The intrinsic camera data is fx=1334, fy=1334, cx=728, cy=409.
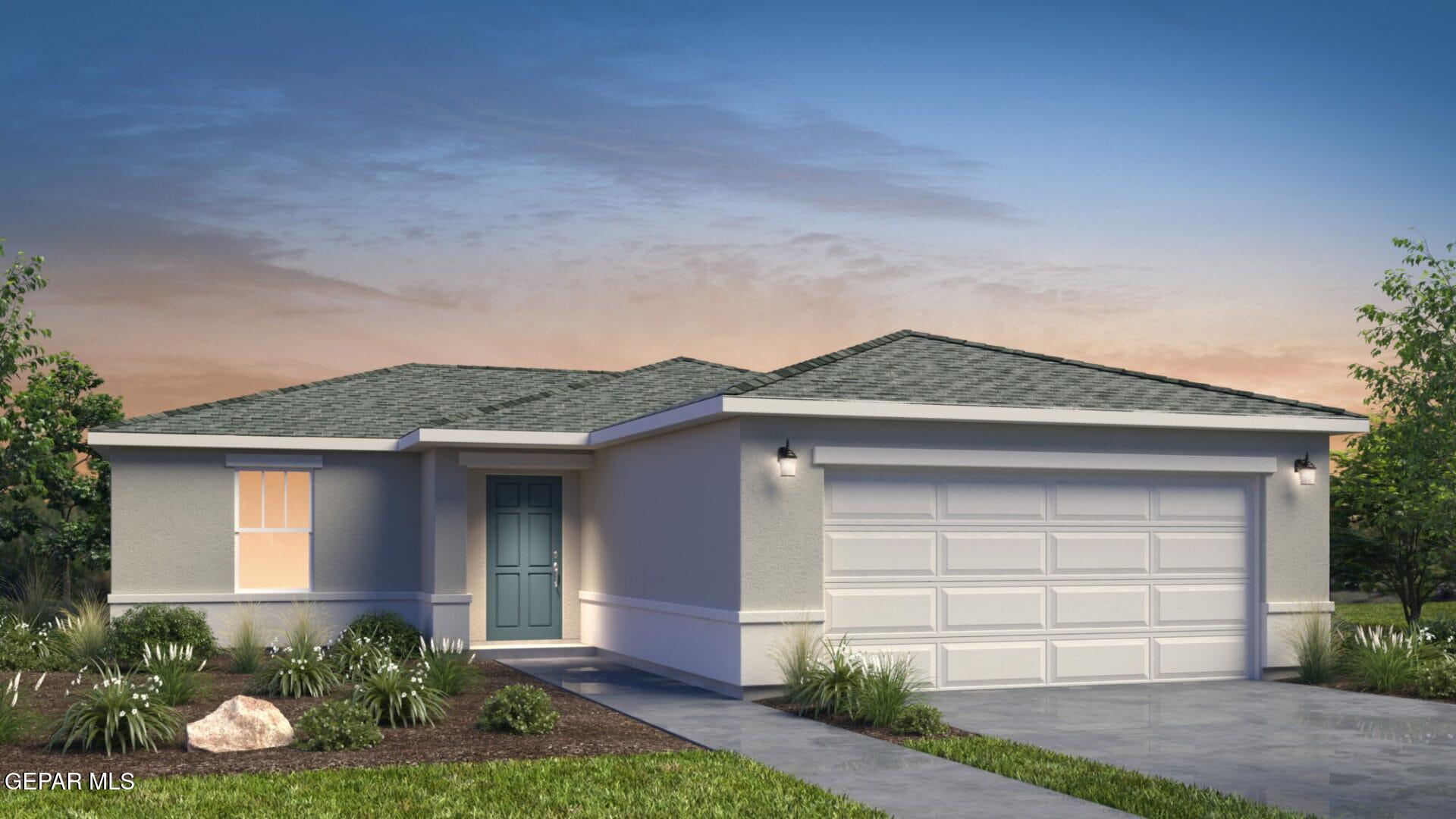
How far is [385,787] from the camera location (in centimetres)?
819

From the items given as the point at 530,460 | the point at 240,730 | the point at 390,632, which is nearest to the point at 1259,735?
the point at 240,730

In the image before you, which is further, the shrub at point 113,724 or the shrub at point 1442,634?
the shrub at point 1442,634

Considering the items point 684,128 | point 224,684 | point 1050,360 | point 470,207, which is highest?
point 684,128

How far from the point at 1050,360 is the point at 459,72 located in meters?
9.08

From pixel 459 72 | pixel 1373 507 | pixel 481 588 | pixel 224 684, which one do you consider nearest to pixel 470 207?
pixel 459 72

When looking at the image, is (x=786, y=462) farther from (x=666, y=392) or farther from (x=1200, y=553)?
(x=666, y=392)

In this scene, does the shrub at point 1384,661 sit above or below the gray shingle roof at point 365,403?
below

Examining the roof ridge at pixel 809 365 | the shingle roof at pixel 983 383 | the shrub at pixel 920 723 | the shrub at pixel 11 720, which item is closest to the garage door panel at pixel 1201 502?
the shingle roof at pixel 983 383

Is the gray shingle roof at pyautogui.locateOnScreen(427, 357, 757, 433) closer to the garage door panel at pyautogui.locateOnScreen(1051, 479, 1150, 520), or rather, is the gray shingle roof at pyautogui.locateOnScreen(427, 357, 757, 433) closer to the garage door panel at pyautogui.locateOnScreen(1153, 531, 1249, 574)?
the garage door panel at pyautogui.locateOnScreen(1051, 479, 1150, 520)

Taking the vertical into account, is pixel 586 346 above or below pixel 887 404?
above

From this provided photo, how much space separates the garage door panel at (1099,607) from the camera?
45.3ft

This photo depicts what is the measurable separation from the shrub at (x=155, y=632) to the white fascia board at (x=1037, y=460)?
822cm

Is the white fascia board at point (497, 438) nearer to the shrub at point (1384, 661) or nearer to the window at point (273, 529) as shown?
the window at point (273, 529)

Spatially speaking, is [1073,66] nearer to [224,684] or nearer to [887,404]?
[887,404]
